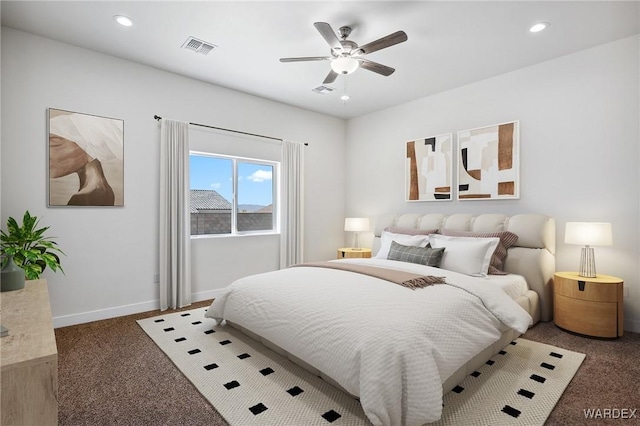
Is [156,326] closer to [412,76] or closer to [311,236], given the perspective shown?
[311,236]

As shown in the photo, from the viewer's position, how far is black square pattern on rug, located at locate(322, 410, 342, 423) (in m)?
1.74

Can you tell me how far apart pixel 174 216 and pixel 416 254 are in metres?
2.80

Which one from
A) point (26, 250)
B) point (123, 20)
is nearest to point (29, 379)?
point (26, 250)

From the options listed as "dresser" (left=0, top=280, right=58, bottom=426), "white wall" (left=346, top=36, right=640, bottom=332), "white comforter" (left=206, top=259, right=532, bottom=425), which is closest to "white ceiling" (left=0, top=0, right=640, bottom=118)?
"white wall" (left=346, top=36, right=640, bottom=332)

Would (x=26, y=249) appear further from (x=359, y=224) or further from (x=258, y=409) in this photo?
(x=359, y=224)

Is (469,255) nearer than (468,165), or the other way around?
(469,255)

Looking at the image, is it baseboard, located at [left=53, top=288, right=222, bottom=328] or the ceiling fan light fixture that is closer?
the ceiling fan light fixture

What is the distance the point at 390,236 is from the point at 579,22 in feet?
8.94

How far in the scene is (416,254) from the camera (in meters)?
3.39

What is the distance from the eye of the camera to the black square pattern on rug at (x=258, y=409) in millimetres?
1798

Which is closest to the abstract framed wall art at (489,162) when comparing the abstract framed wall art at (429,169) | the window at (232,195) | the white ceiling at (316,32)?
the abstract framed wall art at (429,169)

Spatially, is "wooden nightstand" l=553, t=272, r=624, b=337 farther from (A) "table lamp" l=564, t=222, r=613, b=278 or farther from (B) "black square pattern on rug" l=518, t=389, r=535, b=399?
(B) "black square pattern on rug" l=518, t=389, r=535, b=399

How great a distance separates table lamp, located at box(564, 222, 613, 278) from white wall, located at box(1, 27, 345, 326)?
362cm

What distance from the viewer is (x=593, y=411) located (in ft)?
5.92
